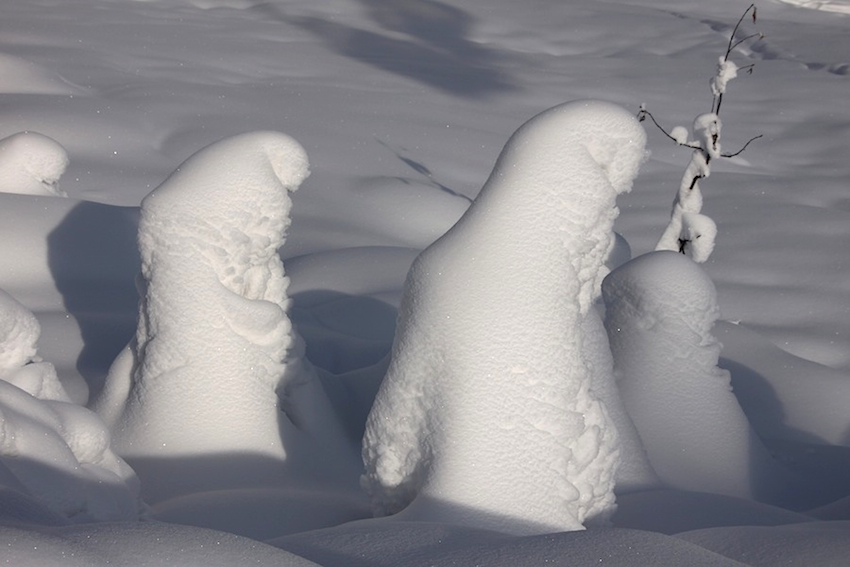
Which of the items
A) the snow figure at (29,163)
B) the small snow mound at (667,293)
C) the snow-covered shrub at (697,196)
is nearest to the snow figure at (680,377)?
the small snow mound at (667,293)

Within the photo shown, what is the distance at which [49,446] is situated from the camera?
2.67 meters

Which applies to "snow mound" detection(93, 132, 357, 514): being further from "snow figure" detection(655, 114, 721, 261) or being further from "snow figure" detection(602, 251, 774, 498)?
"snow figure" detection(655, 114, 721, 261)

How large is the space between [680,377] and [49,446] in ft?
8.85

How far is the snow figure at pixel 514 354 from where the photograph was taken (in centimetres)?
296

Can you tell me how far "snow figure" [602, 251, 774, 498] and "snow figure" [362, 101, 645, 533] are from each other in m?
1.04

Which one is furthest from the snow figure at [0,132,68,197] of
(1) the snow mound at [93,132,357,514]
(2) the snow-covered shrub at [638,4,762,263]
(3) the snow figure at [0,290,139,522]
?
(2) the snow-covered shrub at [638,4,762,263]

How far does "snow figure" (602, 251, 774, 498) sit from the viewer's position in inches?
162

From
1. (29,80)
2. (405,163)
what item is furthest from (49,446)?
(29,80)

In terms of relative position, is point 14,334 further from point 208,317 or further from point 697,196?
point 697,196

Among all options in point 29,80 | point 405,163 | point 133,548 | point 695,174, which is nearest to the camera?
point 133,548

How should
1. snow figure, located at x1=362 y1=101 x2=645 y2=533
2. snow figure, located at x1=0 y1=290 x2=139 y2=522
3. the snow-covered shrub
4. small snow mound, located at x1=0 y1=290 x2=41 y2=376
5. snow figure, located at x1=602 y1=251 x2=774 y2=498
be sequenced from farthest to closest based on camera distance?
1. the snow-covered shrub
2. snow figure, located at x1=602 y1=251 x2=774 y2=498
3. small snow mound, located at x1=0 y1=290 x2=41 y2=376
4. snow figure, located at x1=362 y1=101 x2=645 y2=533
5. snow figure, located at x1=0 y1=290 x2=139 y2=522

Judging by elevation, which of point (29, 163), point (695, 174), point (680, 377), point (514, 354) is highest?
point (514, 354)

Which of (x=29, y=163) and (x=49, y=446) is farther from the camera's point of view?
(x=29, y=163)

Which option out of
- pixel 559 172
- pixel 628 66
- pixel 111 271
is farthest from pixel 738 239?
pixel 628 66
